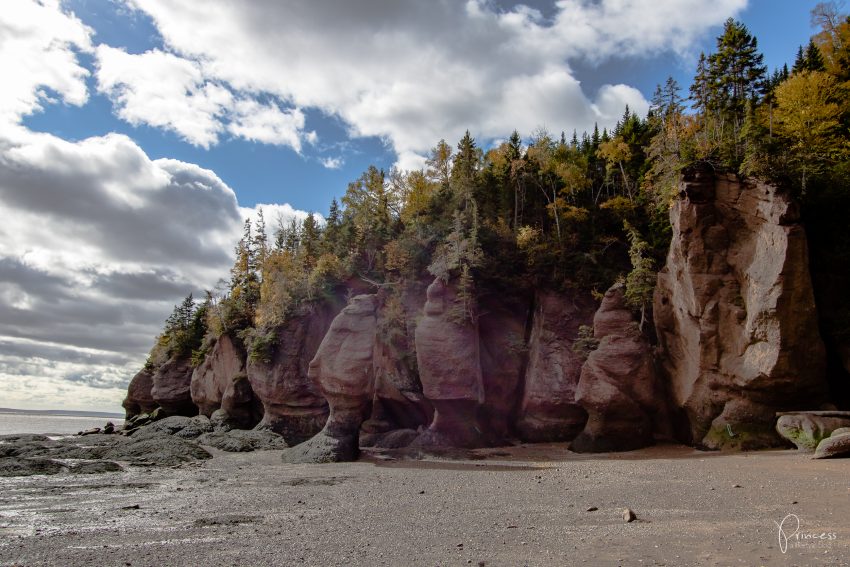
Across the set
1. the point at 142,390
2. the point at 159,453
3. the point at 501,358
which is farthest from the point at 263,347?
the point at 142,390

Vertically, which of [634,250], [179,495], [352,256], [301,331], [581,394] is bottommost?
[179,495]

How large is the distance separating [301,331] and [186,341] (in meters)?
26.2

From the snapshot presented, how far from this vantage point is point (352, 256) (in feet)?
127

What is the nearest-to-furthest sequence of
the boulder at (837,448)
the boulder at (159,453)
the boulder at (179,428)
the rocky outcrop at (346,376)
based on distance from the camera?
the boulder at (837,448)
the boulder at (159,453)
the rocky outcrop at (346,376)
the boulder at (179,428)

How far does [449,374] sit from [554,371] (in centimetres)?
609

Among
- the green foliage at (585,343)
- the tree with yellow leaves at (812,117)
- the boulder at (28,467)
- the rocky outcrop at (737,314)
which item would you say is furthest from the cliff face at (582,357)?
the boulder at (28,467)

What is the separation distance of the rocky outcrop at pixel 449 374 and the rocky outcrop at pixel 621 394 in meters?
→ 5.76

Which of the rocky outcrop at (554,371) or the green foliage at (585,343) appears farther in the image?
the rocky outcrop at (554,371)

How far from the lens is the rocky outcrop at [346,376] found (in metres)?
27.2

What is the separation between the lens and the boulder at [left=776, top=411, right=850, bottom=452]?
17828 millimetres

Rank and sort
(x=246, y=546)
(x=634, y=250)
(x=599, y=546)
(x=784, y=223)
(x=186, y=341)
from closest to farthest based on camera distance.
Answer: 1. (x=599, y=546)
2. (x=246, y=546)
3. (x=784, y=223)
4. (x=634, y=250)
5. (x=186, y=341)

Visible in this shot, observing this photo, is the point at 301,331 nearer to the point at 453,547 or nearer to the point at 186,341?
the point at 186,341

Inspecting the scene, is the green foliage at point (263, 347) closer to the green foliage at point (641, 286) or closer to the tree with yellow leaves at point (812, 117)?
the green foliage at point (641, 286)

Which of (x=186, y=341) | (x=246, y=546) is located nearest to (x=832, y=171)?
(x=246, y=546)
